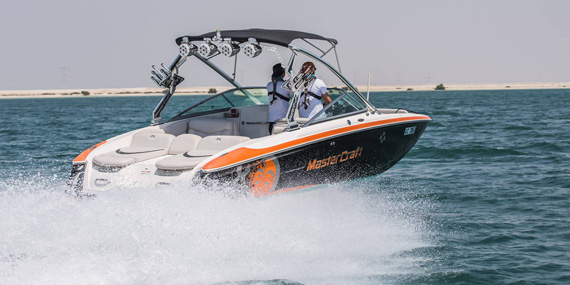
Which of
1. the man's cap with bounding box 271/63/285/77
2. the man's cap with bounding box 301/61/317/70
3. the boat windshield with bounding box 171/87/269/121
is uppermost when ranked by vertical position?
the man's cap with bounding box 301/61/317/70

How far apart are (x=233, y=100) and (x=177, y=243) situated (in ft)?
12.6

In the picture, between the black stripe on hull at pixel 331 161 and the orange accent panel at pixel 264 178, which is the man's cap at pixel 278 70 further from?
the orange accent panel at pixel 264 178

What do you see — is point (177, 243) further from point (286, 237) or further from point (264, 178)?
point (264, 178)

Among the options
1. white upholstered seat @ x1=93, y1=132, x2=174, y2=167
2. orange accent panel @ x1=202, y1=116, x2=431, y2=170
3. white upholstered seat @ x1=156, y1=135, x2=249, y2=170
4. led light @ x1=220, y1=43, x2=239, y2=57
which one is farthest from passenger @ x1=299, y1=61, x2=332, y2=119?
white upholstered seat @ x1=93, y1=132, x2=174, y2=167

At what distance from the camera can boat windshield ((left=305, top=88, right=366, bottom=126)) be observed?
7383 mm

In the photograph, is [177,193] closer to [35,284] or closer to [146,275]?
[146,275]

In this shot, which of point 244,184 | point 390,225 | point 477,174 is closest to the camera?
point 244,184

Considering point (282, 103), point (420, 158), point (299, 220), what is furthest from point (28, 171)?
point (420, 158)

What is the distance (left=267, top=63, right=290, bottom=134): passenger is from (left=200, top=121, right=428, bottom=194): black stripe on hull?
0.83 meters

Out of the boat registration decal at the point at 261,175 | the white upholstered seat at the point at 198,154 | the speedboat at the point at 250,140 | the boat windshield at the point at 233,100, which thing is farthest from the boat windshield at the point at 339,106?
the boat windshield at the point at 233,100

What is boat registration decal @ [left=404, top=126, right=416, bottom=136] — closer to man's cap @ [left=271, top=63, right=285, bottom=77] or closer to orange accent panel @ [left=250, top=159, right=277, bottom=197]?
man's cap @ [left=271, top=63, right=285, bottom=77]

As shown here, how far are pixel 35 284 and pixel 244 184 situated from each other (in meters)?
2.26

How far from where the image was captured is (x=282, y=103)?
767 centimetres

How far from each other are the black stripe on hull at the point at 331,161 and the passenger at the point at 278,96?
32.6 inches
